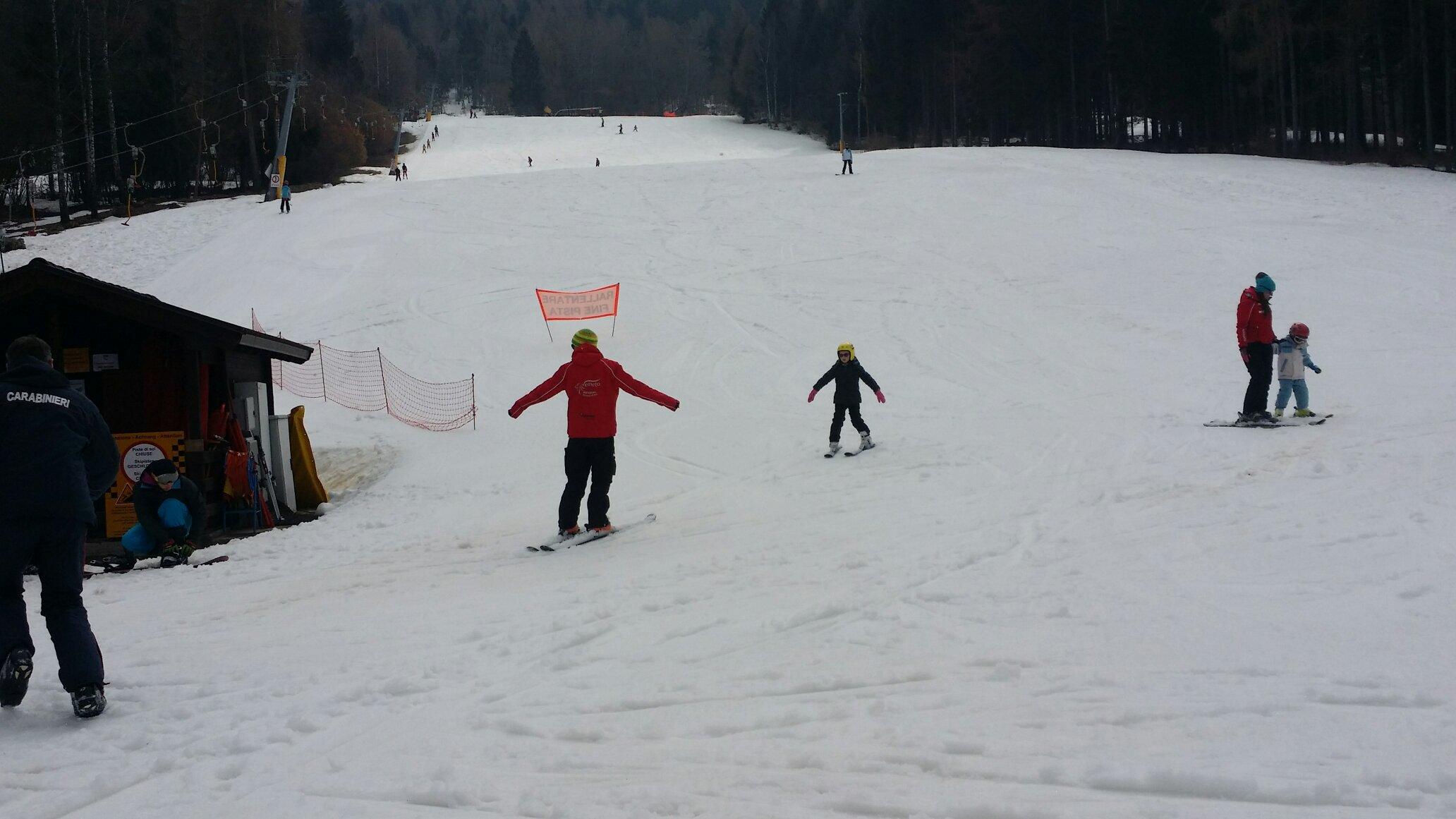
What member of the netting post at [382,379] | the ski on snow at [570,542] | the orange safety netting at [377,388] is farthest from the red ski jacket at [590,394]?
the netting post at [382,379]

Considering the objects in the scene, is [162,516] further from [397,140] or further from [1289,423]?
[397,140]

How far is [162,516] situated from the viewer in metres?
10.1

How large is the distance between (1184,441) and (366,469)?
449 inches

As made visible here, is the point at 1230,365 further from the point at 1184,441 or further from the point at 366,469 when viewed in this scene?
the point at 366,469

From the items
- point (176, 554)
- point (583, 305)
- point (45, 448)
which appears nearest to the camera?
point (45, 448)

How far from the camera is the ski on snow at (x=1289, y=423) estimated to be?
11969 millimetres

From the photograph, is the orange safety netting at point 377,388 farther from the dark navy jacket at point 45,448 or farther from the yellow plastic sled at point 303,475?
the dark navy jacket at point 45,448

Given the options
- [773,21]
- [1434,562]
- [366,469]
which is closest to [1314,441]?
[1434,562]

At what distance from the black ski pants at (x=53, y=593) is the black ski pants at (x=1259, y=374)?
467 inches

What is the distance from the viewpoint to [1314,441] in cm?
1074

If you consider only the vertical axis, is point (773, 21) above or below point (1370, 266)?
above

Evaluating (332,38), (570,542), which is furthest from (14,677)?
(332,38)

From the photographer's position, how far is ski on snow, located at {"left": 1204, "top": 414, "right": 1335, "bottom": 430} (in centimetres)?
1197

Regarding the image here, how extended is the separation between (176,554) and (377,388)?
34.1ft
